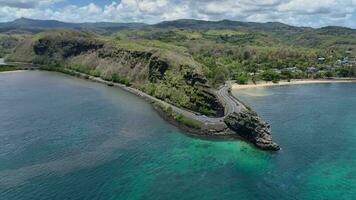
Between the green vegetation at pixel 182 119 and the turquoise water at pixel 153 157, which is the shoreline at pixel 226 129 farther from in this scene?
the turquoise water at pixel 153 157

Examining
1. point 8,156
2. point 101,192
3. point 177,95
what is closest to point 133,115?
point 177,95

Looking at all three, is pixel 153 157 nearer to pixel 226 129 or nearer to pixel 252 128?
pixel 226 129

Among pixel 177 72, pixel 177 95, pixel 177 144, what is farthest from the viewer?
pixel 177 72

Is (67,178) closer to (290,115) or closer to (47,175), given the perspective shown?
(47,175)

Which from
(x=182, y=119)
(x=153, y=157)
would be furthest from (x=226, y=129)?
(x=153, y=157)

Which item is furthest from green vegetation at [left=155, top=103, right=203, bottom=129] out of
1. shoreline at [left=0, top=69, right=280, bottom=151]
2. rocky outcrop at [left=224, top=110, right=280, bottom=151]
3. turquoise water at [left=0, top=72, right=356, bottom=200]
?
rocky outcrop at [left=224, top=110, right=280, bottom=151]

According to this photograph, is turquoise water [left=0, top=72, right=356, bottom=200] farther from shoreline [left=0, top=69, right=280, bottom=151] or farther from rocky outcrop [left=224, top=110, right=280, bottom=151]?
rocky outcrop [left=224, top=110, right=280, bottom=151]

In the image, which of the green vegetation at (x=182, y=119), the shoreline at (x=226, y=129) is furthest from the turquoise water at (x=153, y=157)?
the green vegetation at (x=182, y=119)
